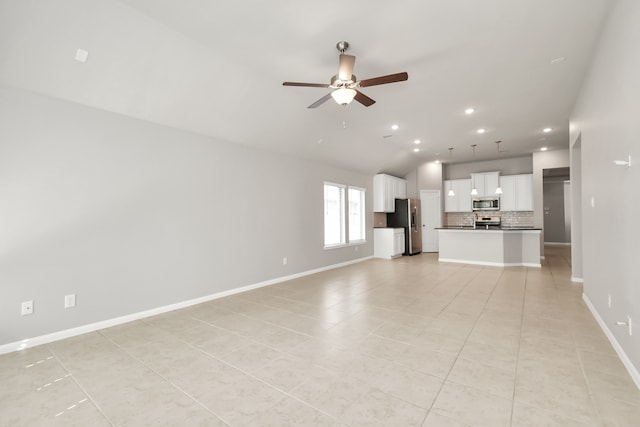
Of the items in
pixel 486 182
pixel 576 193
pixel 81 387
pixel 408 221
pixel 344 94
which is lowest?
pixel 81 387

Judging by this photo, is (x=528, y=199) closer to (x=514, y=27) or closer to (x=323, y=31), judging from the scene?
(x=514, y=27)

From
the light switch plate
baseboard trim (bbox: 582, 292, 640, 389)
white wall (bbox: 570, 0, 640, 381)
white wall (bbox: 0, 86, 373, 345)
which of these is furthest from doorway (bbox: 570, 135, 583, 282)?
the light switch plate

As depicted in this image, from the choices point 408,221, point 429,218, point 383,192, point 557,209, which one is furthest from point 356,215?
point 557,209

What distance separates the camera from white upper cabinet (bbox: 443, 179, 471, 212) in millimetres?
9953

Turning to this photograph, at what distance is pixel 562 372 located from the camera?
93.1 inches

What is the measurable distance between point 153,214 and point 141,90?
60.8 inches

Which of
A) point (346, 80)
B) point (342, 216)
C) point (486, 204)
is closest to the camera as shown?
point (346, 80)

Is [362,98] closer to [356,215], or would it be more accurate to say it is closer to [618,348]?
[618,348]

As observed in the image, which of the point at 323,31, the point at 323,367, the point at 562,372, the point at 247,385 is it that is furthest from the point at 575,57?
the point at 247,385

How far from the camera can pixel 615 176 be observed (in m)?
2.67

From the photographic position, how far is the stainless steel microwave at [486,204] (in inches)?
370

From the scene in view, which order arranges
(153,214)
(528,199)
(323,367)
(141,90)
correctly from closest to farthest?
(323,367) < (141,90) < (153,214) < (528,199)

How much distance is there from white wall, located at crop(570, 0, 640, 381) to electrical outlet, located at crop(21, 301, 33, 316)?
536cm

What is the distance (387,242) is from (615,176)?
6.33 m
